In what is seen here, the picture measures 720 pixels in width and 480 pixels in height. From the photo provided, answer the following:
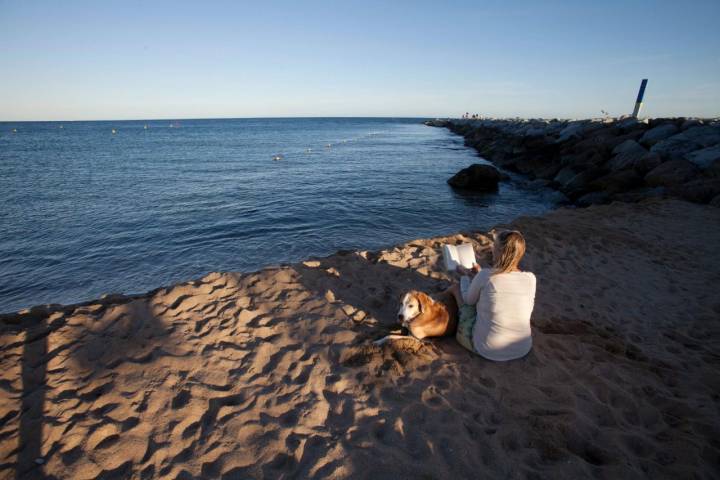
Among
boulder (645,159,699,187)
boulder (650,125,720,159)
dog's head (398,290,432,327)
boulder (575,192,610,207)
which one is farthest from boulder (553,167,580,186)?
dog's head (398,290,432,327)

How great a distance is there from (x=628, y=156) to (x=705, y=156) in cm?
296

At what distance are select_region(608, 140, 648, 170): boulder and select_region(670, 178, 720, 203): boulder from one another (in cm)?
293

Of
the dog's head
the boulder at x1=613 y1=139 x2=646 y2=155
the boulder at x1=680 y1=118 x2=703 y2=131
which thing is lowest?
the dog's head

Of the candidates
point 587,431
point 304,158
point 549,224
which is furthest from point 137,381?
point 304,158

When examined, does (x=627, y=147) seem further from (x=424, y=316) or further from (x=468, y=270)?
(x=424, y=316)

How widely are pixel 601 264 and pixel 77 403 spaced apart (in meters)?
8.58

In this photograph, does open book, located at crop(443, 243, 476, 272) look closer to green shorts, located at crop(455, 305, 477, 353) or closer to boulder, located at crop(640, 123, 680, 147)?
green shorts, located at crop(455, 305, 477, 353)

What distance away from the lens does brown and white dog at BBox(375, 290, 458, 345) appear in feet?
12.5

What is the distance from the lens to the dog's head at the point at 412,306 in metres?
3.78

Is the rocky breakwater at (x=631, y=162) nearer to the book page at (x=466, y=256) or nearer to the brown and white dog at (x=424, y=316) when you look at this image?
the book page at (x=466, y=256)

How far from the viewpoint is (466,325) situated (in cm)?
387

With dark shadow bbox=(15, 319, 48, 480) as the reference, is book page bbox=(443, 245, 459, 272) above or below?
above

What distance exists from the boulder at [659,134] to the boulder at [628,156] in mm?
582

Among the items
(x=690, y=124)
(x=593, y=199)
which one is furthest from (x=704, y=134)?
(x=593, y=199)
